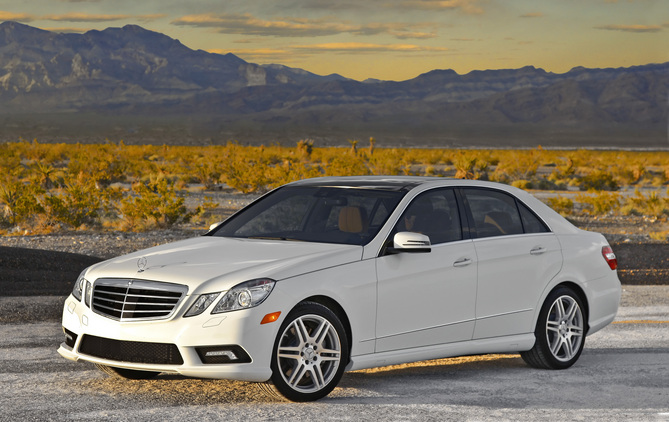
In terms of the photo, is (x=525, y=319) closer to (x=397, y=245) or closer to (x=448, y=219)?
(x=448, y=219)

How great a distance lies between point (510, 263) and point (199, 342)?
3.03m

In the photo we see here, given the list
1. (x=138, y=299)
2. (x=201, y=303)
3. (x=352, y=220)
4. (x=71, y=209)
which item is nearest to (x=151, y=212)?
(x=71, y=209)

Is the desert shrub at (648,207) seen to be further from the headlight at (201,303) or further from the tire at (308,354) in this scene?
the headlight at (201,303)

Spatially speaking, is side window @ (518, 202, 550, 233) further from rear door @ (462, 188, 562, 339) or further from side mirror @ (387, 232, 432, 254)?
side mirror @ (387, 232, 432, 254)

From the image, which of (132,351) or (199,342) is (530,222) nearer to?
(199,342)

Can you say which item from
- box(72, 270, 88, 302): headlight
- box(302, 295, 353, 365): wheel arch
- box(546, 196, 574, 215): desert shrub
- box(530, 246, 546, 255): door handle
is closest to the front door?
box(302, 295, 353, 365): wheel arch

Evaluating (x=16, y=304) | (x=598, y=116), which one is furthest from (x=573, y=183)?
(x=598, y=116)

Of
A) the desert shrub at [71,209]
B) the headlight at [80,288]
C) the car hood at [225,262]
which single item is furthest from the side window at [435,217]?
the desert shrub at [71,209]

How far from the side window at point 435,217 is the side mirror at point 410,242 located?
0.39 meters

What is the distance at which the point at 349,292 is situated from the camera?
740 centimetres

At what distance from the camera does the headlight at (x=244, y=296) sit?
6887mm

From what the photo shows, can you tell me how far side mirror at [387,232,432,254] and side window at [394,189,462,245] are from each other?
387 mm

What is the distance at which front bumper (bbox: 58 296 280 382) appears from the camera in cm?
684

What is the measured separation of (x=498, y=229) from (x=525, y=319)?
2.65ft
